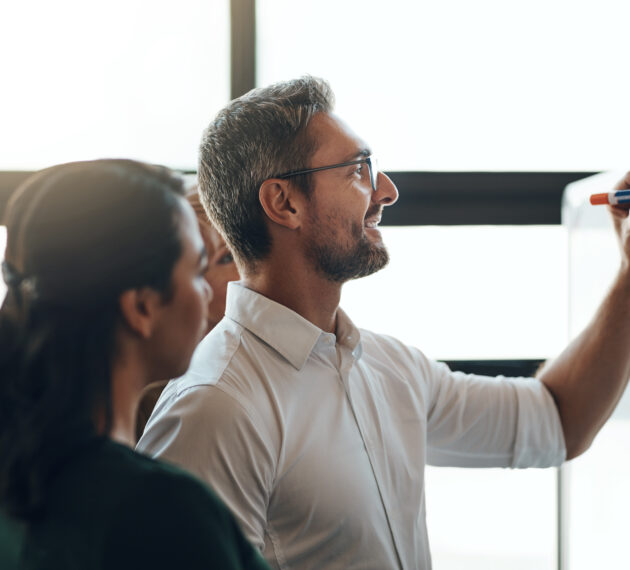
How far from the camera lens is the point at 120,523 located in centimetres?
53

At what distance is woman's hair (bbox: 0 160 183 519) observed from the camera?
574 millimetres

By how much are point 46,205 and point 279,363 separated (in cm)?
59

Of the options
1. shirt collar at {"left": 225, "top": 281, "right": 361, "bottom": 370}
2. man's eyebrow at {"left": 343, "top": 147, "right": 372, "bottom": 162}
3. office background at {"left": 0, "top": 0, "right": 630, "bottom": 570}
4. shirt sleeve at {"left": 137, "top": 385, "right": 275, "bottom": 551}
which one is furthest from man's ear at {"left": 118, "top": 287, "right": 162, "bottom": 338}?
office background at {"left": 0, "top": 0, "right": 630, "bottom": 570}

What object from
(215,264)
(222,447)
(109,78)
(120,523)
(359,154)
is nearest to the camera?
(120,523)

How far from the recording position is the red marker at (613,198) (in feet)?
3.87

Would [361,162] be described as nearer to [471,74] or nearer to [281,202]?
[281,202]

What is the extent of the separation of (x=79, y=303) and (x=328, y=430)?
1.98 feet

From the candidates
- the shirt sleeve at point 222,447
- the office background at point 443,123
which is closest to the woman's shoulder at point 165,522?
the shirt sleeve at point 222,447

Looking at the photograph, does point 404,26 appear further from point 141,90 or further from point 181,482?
point 181,482

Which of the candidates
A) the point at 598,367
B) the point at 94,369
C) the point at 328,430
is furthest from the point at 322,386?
the point at 94,369

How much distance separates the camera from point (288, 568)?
1.05 m

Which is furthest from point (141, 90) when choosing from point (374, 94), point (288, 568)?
point (288, 568)

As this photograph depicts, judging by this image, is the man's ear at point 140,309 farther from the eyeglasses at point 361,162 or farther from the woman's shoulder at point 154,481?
the eyeglasses at point 361,162

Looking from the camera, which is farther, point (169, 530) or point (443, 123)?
point (443, 123)
